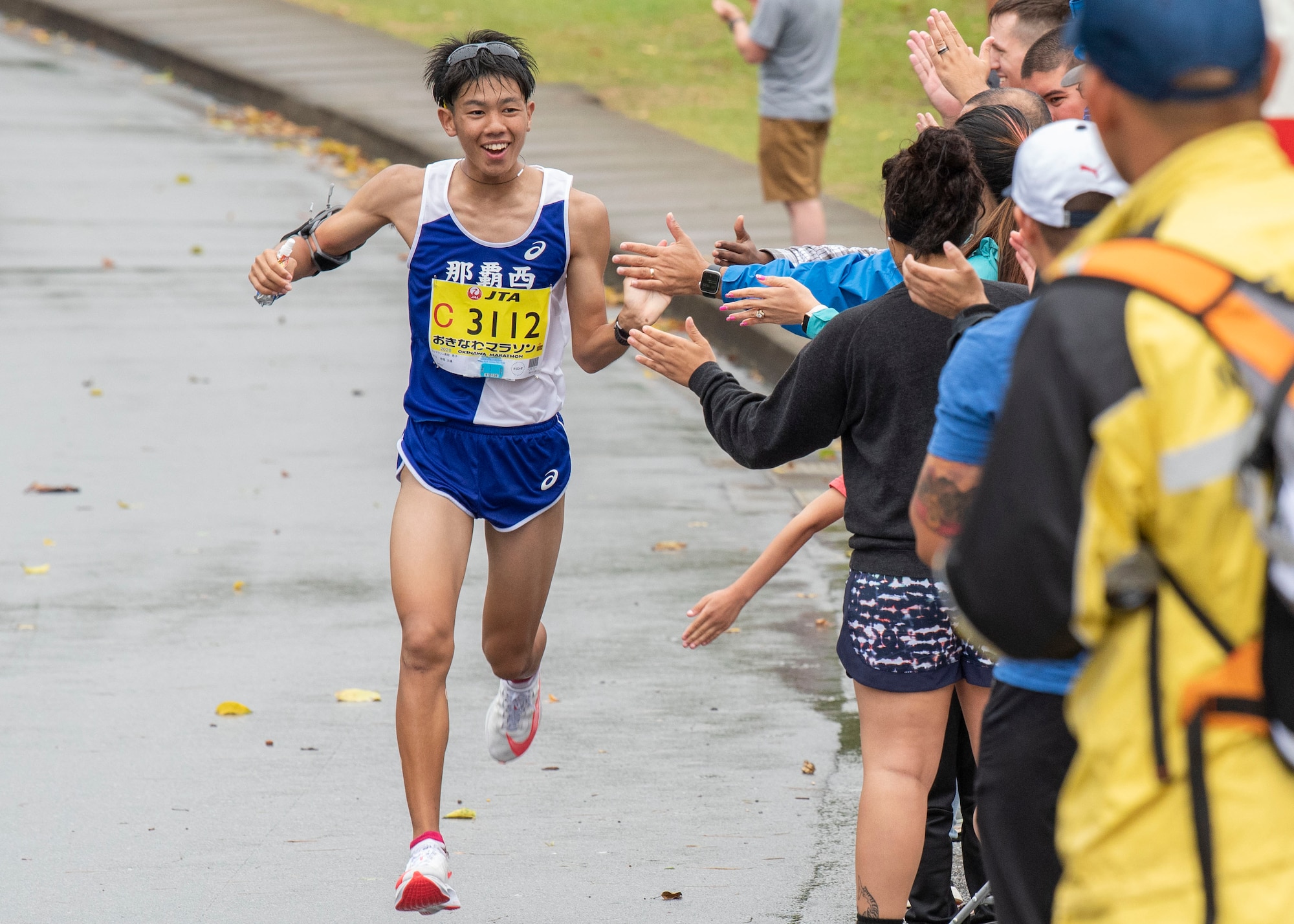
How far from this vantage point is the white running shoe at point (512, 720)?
5633 mm

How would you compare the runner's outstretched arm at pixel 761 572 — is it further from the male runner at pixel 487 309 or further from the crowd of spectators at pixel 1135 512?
the crowd of spectators at pixel 1135 512

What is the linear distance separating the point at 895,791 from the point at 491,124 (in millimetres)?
2153

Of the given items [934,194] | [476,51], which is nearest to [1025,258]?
[934,194]

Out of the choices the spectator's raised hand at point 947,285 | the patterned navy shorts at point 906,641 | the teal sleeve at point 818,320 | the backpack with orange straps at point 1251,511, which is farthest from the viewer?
the teal sleeve at point 818,320

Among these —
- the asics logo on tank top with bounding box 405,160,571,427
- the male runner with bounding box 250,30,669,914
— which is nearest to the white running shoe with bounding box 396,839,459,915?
the male runner with bounding box 250,30,669,914

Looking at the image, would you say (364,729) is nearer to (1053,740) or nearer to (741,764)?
(741,764)

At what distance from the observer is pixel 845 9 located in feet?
83.5

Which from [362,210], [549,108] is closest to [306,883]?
[362,210]

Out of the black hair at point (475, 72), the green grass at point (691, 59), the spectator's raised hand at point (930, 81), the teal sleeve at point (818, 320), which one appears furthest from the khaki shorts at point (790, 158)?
the teal sleeve at point (818, 320)

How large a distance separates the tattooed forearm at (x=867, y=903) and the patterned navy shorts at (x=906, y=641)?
0.45 meters

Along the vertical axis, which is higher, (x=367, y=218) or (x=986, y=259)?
(x=986, y=259)

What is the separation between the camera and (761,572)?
190 inches

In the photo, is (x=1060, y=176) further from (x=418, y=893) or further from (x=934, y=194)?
(x=418, y=893)

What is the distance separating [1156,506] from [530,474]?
3.30 m
